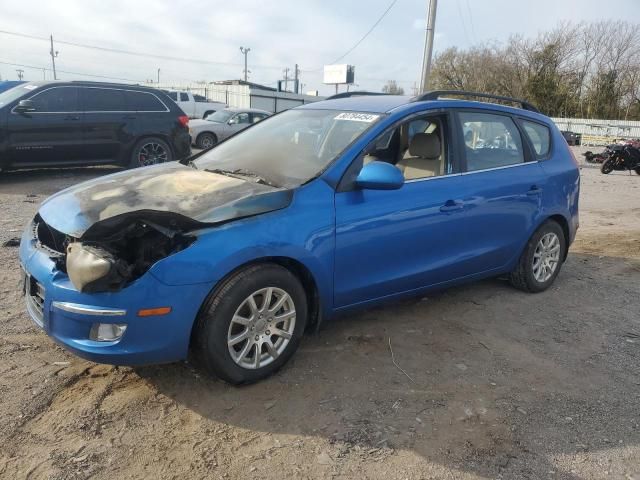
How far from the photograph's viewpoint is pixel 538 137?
16.4ft

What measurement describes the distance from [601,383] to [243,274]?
241 centimetres

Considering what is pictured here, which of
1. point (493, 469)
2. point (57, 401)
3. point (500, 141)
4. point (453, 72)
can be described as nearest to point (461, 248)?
point (500, 141)

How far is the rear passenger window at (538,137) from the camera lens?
193 inches

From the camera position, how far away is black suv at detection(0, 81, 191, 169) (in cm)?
865

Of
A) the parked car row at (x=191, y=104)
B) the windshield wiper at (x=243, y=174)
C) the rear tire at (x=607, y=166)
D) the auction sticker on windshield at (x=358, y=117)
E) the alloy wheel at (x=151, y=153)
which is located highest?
the parked car row at (x=191, y=104)

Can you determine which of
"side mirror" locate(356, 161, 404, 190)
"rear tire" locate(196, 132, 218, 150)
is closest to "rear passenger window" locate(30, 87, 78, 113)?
"side mirror" locate(356, 161, 404, 190)

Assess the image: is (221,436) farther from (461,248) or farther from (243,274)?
(461,248)

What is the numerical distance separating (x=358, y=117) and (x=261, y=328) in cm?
174

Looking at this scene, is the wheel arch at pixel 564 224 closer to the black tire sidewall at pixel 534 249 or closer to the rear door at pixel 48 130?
the black tire sidewall at pixel 534 249

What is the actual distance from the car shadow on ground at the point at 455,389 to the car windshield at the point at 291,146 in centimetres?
121

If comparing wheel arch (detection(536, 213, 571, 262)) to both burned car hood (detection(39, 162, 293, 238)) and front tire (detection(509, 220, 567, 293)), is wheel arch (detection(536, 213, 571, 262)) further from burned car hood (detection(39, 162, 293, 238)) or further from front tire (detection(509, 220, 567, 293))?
burned car hood (detection(39, 162, 293, 238))

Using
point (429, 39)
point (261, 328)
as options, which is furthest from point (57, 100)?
point (429, 39)

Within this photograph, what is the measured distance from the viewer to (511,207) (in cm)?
446

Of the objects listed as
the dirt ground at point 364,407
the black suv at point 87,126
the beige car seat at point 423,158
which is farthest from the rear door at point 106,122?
the beige car seat at point 423,158
